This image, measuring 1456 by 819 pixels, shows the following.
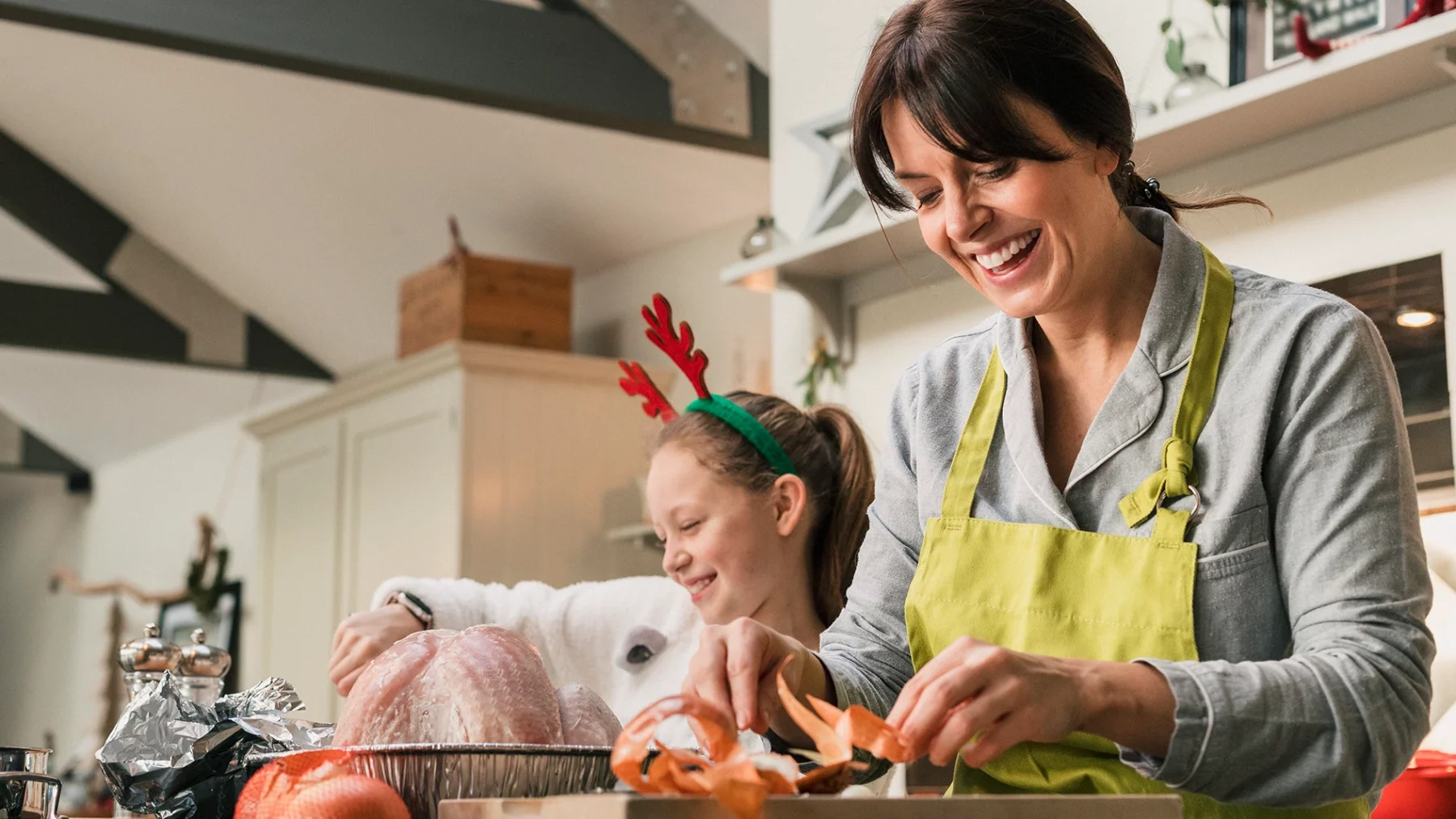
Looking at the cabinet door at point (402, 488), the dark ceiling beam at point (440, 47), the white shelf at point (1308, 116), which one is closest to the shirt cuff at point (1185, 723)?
the white shelf at point (1308, 116)

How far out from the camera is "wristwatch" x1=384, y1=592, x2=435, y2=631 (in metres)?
1.99

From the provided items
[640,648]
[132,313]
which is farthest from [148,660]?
[132,313]

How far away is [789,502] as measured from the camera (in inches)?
81.5

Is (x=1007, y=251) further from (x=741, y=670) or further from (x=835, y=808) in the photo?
(x=835, y=808)

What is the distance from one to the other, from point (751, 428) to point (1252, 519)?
112 cm

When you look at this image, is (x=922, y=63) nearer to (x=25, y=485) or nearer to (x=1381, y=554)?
(x=1381, y=554)

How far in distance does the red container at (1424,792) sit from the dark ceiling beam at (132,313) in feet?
16.6

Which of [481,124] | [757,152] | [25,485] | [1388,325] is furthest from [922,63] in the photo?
[25,485]

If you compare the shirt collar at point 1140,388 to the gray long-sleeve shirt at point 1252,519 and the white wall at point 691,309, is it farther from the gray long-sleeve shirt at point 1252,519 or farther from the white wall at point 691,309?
the white wall at point 691,309

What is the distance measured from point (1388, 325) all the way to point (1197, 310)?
1.01 m

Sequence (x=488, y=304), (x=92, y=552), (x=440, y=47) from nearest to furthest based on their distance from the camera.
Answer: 1. (x=440, y=47)
2. (x=488, y=304)
3. (x=92, y=552)

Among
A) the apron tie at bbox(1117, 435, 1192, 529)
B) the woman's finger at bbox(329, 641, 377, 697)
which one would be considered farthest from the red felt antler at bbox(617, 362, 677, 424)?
the apron tie at bbox(1117, 435, 1192, 529)

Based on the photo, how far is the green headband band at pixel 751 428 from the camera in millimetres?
2098

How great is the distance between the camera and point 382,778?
803mm
